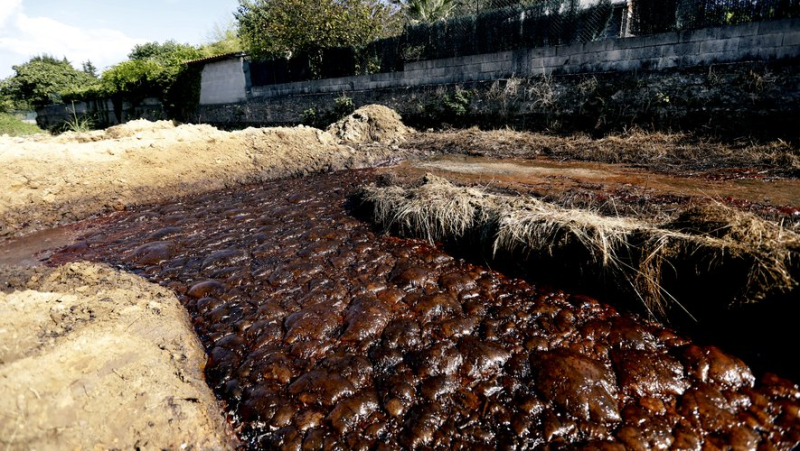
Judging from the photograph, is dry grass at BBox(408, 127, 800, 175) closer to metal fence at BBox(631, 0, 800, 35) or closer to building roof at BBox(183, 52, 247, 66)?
metal fence at BBox(631, 0, 800, 35)

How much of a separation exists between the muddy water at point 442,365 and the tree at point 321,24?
12302 mm

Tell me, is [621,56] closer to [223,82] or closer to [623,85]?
[623,85]

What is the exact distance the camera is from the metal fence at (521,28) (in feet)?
26.6

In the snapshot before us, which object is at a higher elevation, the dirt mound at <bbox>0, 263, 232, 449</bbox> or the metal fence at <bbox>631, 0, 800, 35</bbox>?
the metal fence at <bbox>631, 0, 800, 35</bbox>

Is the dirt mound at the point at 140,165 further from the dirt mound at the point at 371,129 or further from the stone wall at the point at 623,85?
the stone wall at the point at 623,85

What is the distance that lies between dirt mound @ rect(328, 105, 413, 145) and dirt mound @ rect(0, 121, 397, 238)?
0.92 m

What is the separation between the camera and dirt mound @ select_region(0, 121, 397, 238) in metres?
6.39

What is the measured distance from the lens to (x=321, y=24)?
14.5 m

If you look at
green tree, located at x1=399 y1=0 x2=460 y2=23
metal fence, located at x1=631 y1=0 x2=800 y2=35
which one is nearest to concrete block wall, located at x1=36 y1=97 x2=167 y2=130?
green tree, located at x1=399 y1=0 x2=460 y2=23

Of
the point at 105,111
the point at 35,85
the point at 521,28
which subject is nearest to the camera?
the point at 521,28

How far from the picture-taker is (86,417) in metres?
2.07

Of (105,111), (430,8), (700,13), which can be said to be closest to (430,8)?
(430,8)

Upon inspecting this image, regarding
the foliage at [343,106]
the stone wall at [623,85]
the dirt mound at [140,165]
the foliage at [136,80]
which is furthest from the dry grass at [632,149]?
the foliage at [136,80]

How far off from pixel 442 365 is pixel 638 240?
6.56 feet
